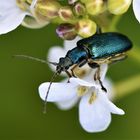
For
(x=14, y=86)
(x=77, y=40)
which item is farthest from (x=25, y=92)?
(x=77, y=40)

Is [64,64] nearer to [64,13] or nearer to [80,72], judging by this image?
[80,72]

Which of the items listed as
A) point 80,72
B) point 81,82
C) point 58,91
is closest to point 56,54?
point 80,72

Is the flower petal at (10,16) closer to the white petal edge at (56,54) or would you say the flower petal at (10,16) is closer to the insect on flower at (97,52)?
the insect on flower at (97,52)

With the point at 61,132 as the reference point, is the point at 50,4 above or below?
above

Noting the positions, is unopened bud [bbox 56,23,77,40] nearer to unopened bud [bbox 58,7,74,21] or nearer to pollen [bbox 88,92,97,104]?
unopened bud [bbox 58,7,74,21]

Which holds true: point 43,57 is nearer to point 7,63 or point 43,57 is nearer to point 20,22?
point 7,63

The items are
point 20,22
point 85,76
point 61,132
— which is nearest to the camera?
point 20,22

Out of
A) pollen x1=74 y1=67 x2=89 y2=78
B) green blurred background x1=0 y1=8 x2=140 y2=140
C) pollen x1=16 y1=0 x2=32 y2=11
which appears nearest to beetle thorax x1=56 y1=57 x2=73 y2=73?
pollen x1=74 y1=67 x2=89 y2=78
